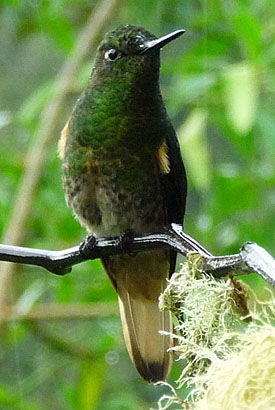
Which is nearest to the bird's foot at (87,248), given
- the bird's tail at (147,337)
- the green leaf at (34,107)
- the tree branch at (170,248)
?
the tree branch at (170,248)

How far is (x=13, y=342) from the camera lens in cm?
278

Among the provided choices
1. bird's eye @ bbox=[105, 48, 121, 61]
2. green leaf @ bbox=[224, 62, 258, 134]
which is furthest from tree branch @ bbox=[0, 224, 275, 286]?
green leaf @ bbox=[224, 62, 258, 134]

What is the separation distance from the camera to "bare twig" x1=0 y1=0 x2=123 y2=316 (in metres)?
2.39

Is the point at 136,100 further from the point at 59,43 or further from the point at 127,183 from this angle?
the point at 59,43

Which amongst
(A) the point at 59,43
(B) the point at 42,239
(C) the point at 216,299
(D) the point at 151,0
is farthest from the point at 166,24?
(C) the point at 216,299

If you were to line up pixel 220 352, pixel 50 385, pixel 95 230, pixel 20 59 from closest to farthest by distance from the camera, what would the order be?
pixel 220 352 < pixel 95 230 < pixel 50 385 < pixel 20 59

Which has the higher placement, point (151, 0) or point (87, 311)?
point (151, 0)

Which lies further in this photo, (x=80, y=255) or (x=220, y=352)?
(x=80, y=255)

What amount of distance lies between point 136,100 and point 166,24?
3.36 ft

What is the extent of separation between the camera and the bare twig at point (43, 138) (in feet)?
7.86

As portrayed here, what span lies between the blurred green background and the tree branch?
2.94ft

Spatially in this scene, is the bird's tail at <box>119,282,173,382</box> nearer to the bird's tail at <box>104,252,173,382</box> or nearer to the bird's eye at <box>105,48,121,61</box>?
the bird's tail at <box>104,252,173,382</box>

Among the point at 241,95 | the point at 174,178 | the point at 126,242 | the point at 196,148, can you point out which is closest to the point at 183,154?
the point at 196,148

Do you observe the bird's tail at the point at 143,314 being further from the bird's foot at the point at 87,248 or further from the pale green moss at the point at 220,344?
the pale green moss at the point at 220,344
